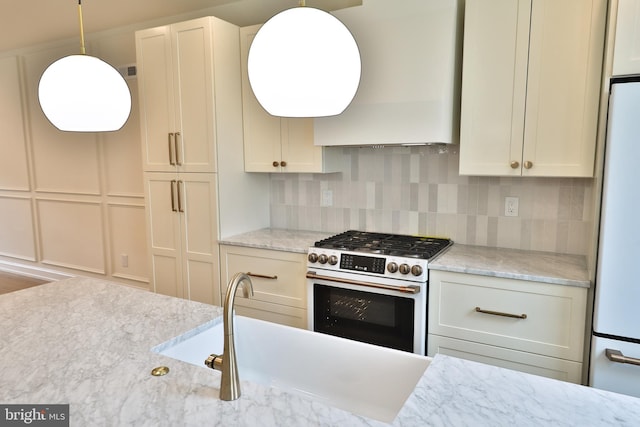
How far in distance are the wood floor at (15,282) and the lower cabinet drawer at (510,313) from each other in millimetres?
4729

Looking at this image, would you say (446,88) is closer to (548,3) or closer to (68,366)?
(548,3)

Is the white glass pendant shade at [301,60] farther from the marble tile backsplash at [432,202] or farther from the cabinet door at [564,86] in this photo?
the marble tile backsplash at [432,202]

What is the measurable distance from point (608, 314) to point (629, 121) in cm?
81

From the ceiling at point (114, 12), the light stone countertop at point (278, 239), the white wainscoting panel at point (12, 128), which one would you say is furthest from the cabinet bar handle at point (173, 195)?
the white wainscoting panel at point (12, 128)

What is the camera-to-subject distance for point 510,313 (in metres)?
2.24

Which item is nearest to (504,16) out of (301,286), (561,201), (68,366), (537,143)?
(537,143)

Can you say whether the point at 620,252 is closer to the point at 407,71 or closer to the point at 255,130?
the point at 407,71

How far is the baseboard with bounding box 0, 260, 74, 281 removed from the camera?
17.0 ft

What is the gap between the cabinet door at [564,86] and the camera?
2.19 m

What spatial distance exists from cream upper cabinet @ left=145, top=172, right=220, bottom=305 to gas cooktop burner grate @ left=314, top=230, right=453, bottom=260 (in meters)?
0.88

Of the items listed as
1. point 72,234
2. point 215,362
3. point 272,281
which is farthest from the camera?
point 72,234

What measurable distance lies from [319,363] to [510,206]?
182cm

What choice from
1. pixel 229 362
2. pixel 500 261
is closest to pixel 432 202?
pixel 500 261

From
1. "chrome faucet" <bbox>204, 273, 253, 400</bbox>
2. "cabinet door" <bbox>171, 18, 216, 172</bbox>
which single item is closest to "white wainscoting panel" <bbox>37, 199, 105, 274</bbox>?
"cabinet door" <bbox>171, 18, 216, 172</bbox>
